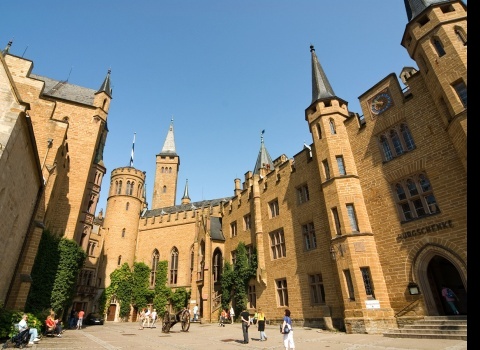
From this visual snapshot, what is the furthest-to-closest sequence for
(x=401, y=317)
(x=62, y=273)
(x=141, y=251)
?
(x=141, y=251)
(x=62, y=273)
(x=401, y=317)

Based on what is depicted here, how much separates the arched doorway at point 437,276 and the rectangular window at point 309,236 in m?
6.60

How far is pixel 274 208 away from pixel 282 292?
6739 mm

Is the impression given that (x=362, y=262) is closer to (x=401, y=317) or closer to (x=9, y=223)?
(x=401, y=317)

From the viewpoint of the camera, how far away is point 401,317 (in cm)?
1420

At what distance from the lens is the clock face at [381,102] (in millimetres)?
17219

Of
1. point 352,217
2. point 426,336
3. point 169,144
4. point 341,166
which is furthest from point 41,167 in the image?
point 169,144

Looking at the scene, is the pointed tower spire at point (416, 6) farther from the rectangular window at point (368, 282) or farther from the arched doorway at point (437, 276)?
the rectangular window at point (368, 282)

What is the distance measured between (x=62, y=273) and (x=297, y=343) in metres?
17.1

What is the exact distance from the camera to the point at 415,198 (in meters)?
15.0

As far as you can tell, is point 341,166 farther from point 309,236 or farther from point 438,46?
point 438,46

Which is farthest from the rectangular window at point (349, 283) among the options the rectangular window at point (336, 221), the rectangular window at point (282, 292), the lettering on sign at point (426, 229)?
the rectangular window at point (282, 292)

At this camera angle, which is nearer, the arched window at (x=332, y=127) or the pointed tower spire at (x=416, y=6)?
the pointed tower spire at (x=416, y=6)
